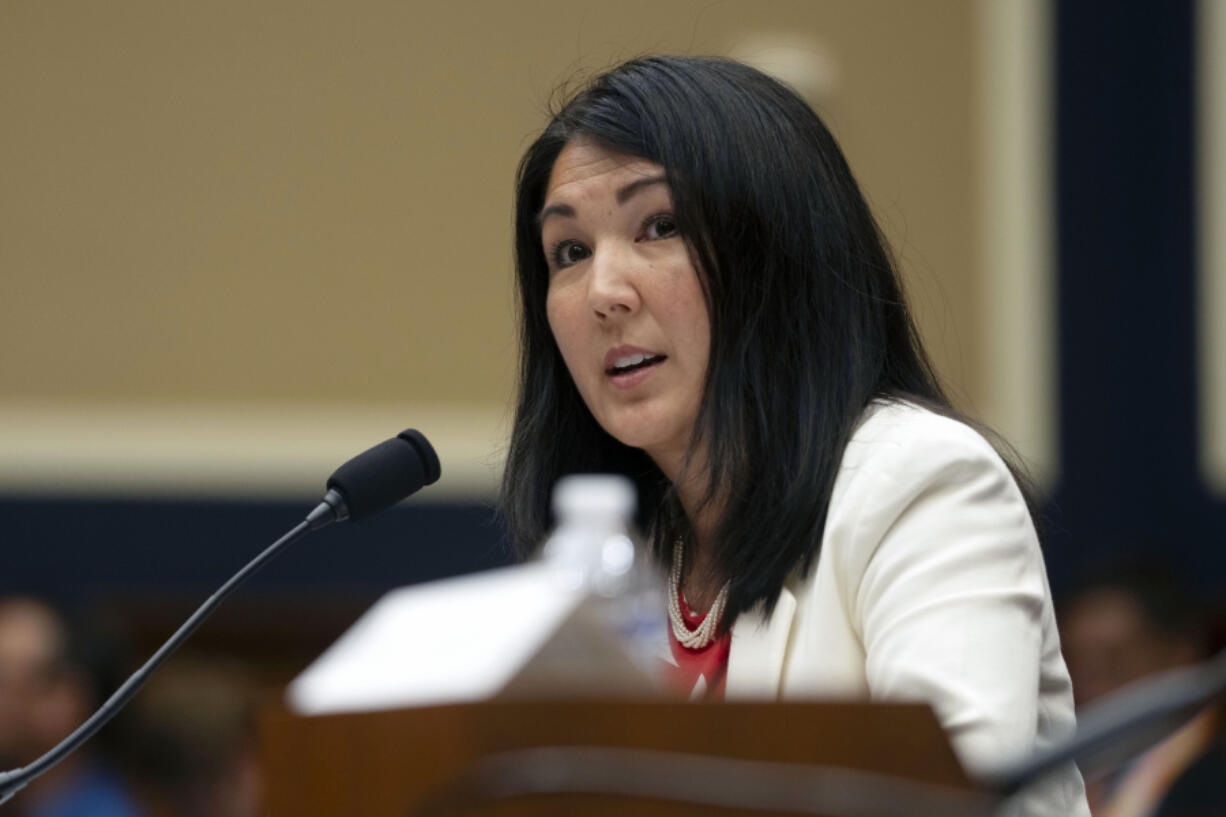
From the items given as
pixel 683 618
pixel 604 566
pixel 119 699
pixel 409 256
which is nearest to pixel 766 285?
pixel 683 618

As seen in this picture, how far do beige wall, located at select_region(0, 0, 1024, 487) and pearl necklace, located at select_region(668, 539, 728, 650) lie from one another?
12.4 feet

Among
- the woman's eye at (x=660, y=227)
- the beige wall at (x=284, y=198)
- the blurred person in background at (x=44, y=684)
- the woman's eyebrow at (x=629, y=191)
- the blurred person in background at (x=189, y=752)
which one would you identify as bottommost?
the blurred person in background at (x=189, y=752)

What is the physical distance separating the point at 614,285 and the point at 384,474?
48cm

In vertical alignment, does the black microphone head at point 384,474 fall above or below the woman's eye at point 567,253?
below

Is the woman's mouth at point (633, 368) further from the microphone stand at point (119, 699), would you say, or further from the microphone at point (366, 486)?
the microphone stand at point (119, 699)

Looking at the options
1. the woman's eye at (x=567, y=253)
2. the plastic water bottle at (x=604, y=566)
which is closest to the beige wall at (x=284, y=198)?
the woman's eye at (x=567, y=253)

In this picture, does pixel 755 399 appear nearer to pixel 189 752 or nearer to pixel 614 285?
pixel 614 285

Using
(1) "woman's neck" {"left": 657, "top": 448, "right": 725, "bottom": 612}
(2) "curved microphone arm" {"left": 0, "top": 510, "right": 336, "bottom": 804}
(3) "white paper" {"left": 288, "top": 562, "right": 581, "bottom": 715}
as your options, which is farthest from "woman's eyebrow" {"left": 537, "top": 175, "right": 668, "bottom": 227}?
(3) "white paper" {"left": 288, "top": 562, "right": 581, "bottom": 715}

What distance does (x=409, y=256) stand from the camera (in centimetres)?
641

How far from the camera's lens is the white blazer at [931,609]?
1696 mm

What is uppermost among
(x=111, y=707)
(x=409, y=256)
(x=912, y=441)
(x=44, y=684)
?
(x=912, y=441)

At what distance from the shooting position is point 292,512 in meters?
6.07

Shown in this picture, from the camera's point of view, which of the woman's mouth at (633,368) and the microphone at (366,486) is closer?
the microphone at (366,486)

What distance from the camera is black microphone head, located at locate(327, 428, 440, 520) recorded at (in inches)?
78.5
